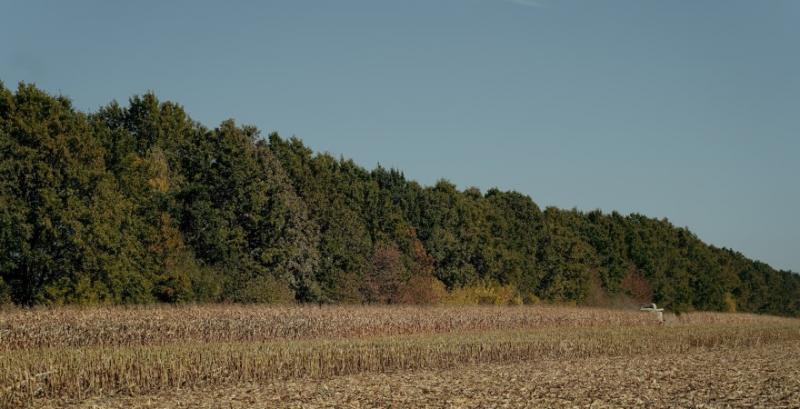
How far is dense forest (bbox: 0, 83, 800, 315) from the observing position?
124 ft

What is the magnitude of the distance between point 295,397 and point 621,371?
35.6ft

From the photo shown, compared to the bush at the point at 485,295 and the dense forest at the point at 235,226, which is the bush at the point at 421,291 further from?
the bush at the point at 485,295

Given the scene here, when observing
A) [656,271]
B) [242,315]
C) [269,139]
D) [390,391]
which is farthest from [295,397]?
[656,271]

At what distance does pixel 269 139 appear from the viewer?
5769 centimetres

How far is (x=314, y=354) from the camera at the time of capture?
25469 mm

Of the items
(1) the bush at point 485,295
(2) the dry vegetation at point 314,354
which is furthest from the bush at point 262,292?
(1) the bush at point 485,295

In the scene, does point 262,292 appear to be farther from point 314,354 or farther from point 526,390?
point 526,390

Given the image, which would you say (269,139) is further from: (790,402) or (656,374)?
(790,402)

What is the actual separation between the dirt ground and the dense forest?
1987 cm

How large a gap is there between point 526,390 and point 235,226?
3153cm

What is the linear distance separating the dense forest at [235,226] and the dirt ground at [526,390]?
65.2 feet

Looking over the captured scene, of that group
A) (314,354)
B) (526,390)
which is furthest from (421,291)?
(526,390)

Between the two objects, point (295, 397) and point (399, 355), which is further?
point (399, 355)

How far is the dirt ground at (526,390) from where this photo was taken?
1884 cm
